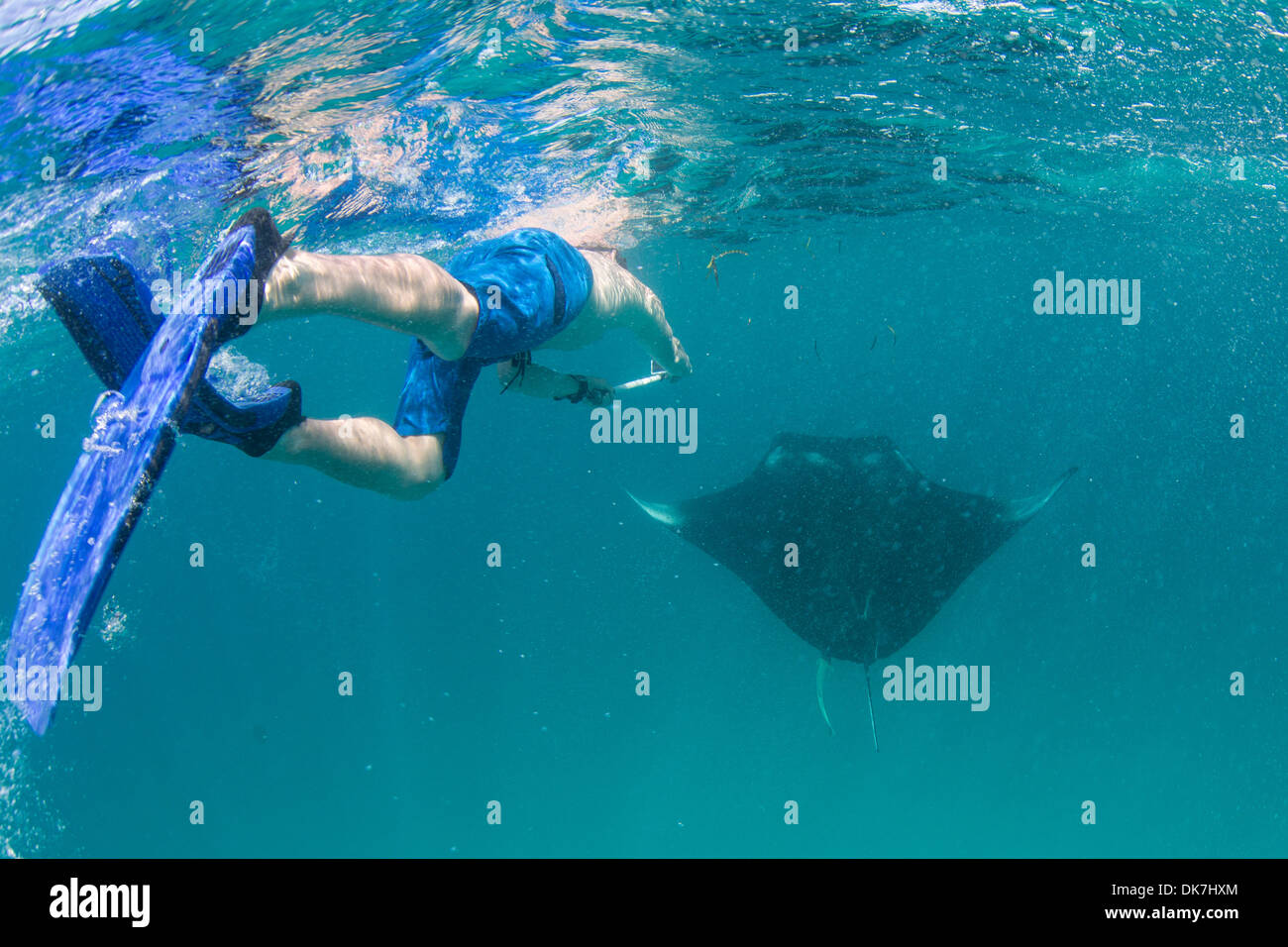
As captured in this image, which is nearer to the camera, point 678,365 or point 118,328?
point 118,328

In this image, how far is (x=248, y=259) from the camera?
297cm

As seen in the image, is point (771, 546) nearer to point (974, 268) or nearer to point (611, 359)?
point (974, 268)

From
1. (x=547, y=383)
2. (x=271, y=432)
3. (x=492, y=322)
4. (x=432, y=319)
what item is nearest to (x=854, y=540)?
(x=547, y=383)

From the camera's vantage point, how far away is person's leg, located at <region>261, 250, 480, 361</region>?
314 cm

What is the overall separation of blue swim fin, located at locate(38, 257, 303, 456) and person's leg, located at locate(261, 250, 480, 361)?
0.43 m

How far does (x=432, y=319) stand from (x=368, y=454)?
0.78 metres

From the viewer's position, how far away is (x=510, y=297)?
4211 mm

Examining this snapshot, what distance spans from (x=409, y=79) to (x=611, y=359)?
4587cm

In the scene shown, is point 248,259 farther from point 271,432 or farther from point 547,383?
point 547,383

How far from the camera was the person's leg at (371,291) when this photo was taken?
10.3 feet

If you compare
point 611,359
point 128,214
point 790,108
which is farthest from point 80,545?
point 611,359
